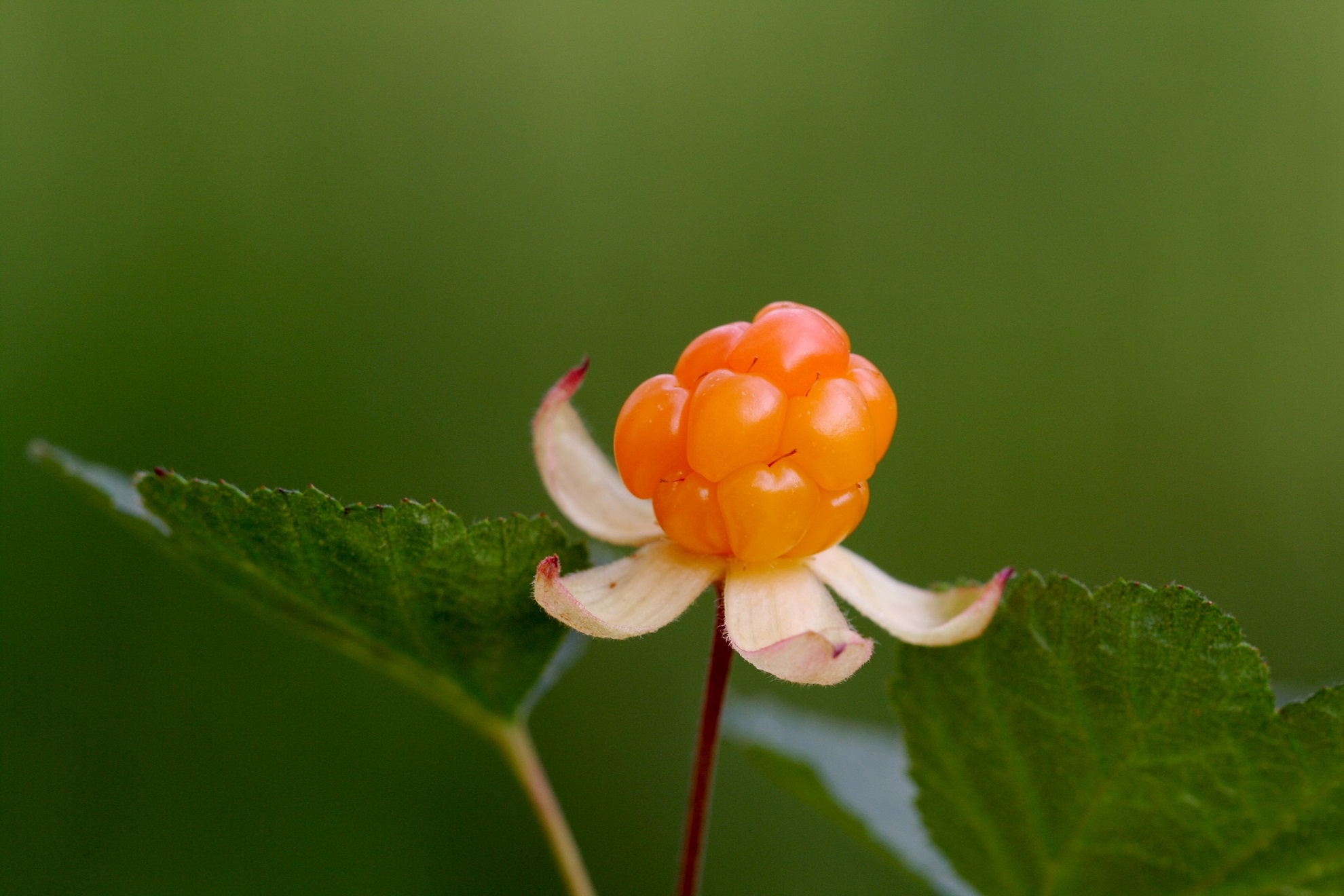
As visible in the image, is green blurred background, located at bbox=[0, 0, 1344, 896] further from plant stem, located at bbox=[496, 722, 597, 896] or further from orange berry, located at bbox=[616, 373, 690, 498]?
orange berry, located at bbox=[616, 373, 690, 498]

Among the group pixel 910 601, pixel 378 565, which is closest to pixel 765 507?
pixel 910 601

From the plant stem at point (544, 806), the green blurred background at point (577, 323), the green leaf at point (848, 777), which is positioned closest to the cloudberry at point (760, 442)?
the plant stem at point (544, 806)

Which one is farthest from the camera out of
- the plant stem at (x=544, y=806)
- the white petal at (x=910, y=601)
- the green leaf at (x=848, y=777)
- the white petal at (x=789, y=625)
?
the green leaf at (x=848, y=777)

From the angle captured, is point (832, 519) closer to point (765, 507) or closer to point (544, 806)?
point (765, 507)

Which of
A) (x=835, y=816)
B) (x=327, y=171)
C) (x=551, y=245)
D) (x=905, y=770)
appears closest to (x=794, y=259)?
(x=551, y=245)

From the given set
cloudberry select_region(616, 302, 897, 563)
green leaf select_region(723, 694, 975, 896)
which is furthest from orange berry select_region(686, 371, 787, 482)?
green leaf select_region(723, 694, 975, 896)

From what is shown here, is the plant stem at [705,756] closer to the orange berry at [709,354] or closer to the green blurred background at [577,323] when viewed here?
the orange berry at [709,354]
